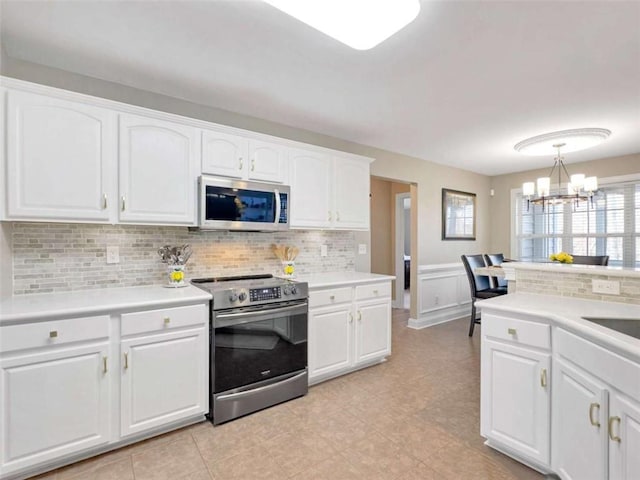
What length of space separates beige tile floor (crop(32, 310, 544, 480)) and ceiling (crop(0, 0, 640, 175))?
97.2 inches

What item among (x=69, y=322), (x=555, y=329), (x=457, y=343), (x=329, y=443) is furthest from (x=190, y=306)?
(x=457, y=343)

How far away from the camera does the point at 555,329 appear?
66.9 inches

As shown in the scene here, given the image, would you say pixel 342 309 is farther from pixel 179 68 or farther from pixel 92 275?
pixel 179 68

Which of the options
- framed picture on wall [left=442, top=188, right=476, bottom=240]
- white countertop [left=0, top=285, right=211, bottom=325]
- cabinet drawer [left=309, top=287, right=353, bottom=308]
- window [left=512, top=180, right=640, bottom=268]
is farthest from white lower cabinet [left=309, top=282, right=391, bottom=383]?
window [left=512, top=180, right=640, bottom=268]

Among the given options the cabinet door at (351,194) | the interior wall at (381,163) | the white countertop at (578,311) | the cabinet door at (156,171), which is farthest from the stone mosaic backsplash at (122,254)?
the white countertop at (578,311)

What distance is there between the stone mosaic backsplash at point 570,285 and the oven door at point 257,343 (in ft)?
5.53

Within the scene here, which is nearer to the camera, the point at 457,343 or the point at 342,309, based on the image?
the point at 342,309

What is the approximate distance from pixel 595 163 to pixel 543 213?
3.41ft

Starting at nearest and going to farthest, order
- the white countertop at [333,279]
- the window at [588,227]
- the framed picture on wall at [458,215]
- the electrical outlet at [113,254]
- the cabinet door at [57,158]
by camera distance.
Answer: the cabinet door at [57,158] → the electrical outlet at [113,254] → the white countertop at [333,279] → the window at [588,227] → the framed picture on wall at [458,215]

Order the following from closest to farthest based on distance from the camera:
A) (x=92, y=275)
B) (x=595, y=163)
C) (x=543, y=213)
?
(x=92, y=275)
(x=595, y=163)
(x=543, y=213)

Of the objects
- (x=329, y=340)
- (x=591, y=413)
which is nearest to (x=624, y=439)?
(x=591, y=413)

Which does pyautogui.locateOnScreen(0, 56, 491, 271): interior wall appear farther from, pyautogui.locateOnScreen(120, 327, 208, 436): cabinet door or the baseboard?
pyautogui.locateOnScreen(120, 327, 208, 436): cabinet door

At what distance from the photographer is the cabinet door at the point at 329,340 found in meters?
2.82

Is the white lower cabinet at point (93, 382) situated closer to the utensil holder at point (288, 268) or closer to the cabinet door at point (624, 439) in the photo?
the utensil holder at point (288, 268)
